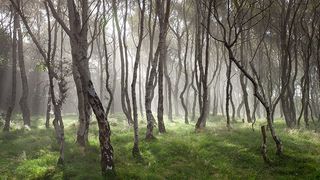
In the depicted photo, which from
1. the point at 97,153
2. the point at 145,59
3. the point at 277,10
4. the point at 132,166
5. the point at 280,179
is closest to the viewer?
the point at 280,179

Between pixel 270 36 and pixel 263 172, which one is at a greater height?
pixel 270 36

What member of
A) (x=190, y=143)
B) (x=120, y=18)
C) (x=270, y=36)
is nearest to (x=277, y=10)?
(x=270, y=36)

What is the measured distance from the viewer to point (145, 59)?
216 feet

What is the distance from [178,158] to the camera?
16312mm

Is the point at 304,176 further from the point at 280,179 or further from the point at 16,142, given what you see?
the point at 16,142

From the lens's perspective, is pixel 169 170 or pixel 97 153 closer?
pixel 169 170

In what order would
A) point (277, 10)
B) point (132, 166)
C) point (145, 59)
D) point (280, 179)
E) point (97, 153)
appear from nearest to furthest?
point (280, 179) < point (132, 166) < point (97, 153) < point (277, 10) < point (145, 59)

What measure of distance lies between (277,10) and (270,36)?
532 cm

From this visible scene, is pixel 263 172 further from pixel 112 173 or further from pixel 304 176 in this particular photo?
pixel 112 173

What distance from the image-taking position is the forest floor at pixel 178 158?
14.0 metres

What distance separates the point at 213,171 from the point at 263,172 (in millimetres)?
1926

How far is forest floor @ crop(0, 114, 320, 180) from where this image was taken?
45.9 ft

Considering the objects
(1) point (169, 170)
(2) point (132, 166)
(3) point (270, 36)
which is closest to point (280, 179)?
(1) point (169, 170)

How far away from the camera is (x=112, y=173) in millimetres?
13633
